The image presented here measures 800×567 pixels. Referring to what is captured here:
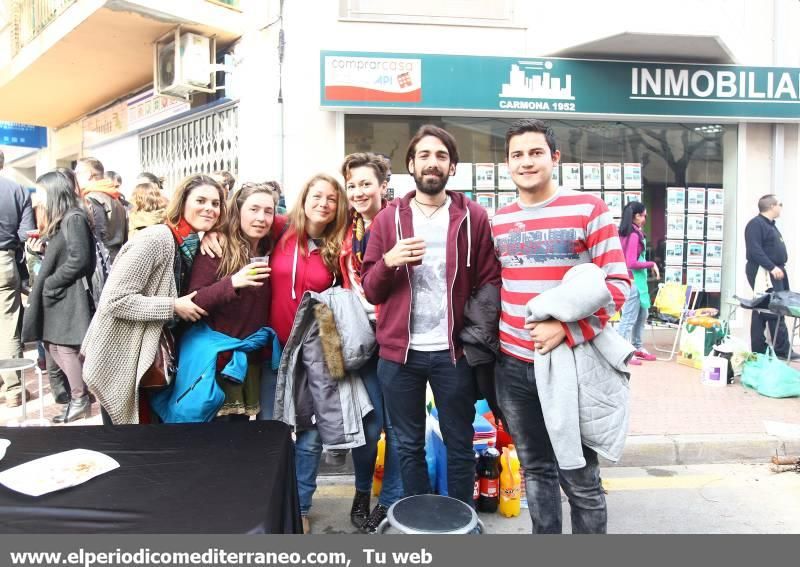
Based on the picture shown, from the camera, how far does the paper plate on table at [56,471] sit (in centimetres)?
170

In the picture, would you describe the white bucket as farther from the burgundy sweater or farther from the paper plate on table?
the paper plate on table

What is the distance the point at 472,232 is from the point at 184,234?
1421 mm

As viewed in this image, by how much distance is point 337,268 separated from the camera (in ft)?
9.91

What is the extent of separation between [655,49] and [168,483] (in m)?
7.67

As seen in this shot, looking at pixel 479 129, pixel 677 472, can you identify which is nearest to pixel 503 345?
pixel 677 472

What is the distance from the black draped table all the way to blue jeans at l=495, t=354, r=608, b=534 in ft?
3.20

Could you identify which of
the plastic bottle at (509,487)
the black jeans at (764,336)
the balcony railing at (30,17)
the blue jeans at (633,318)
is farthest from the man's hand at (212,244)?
the balcony railing at (30,17)

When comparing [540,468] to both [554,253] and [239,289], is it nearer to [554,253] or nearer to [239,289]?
[554,253]

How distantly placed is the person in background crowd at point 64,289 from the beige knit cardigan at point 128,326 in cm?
229

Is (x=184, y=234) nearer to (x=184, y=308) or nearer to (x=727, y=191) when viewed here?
(x=184, y=308)

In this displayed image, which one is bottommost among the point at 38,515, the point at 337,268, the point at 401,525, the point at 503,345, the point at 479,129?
the point at 401,525

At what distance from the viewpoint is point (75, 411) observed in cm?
480

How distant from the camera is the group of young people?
91.4 inches

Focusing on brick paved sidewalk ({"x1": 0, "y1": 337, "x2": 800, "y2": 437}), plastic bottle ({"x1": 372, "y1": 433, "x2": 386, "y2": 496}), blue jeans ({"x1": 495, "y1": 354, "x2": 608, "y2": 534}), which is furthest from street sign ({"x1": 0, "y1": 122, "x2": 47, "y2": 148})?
blue jeans ({"x1": 495, "y1": 354, "x2": 608, "y2": 534})
